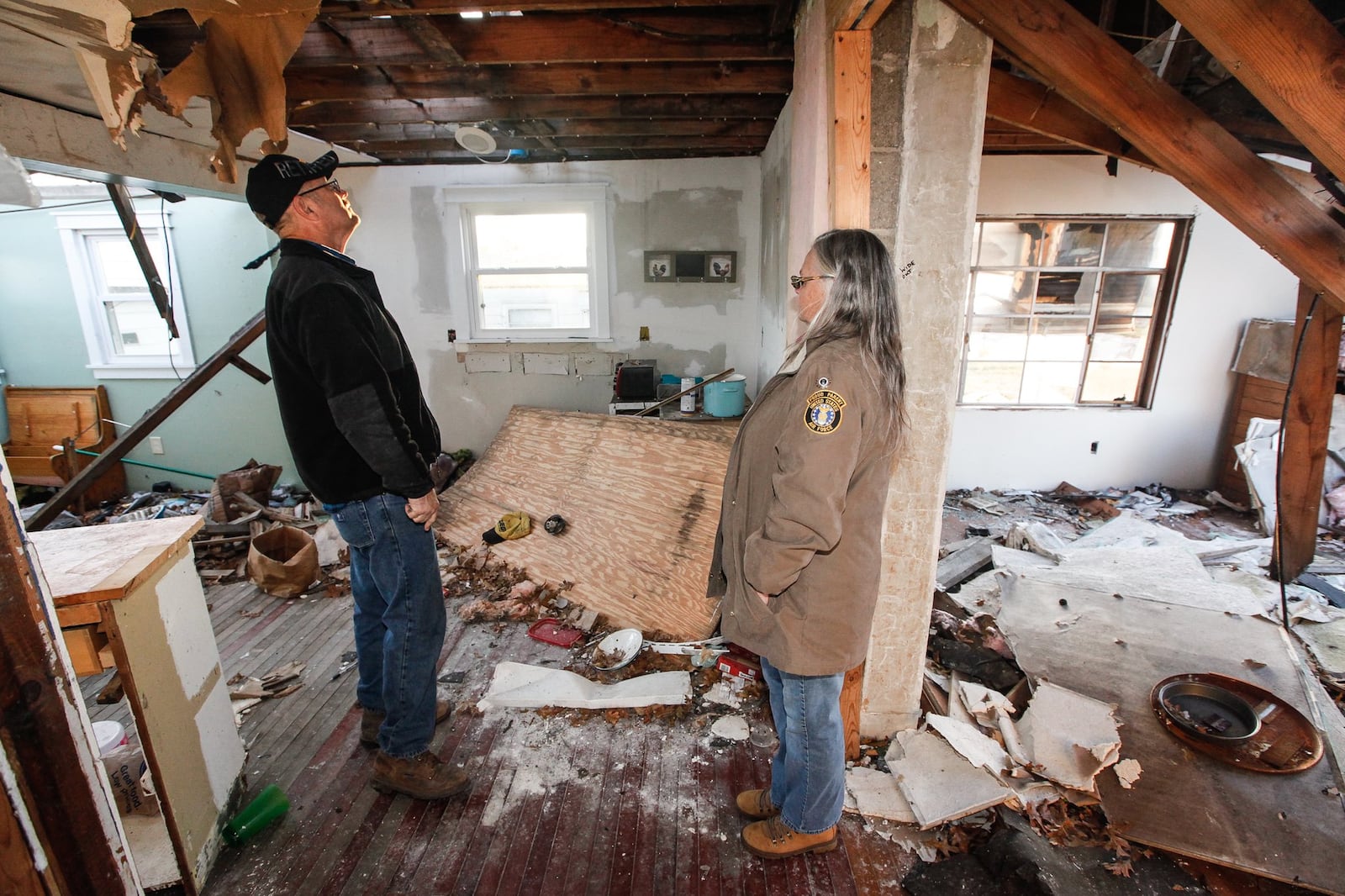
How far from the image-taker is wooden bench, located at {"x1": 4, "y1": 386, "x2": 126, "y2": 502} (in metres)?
4.91

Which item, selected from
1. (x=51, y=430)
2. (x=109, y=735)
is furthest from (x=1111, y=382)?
(x=51, y=430)

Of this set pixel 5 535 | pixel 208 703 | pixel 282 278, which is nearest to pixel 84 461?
pixel 208 703

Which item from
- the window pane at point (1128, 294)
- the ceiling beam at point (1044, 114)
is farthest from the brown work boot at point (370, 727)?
the window pane at point (1128, 294)

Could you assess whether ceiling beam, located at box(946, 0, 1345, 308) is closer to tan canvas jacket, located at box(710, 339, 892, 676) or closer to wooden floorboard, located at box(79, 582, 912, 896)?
tan canvas jacket, located at box(710, 339, 892, 676)

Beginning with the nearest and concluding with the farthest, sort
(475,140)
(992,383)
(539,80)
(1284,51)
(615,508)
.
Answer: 1. (1284,51)
2. (539,80)
3. (615,508)
4. (475,140)
5. (992,383)

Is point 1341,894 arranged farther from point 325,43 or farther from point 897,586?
point 325,43

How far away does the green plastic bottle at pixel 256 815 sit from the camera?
179 cm

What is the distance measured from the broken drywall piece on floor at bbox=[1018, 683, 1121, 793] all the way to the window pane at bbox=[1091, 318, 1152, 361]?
3.66 metres

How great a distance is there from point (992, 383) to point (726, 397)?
2542 mm

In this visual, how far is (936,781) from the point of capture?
194 centimetres

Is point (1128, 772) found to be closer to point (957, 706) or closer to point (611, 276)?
point (957, 706)

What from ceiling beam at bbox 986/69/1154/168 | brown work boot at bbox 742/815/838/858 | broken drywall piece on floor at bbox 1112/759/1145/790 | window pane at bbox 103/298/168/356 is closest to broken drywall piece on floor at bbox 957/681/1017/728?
broken drywall piece on floor at bbox 1112/759/1145/790

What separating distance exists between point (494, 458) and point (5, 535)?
3659 mm

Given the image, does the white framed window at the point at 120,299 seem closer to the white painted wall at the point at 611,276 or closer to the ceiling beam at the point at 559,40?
the white painted wall at the point at 611,276
